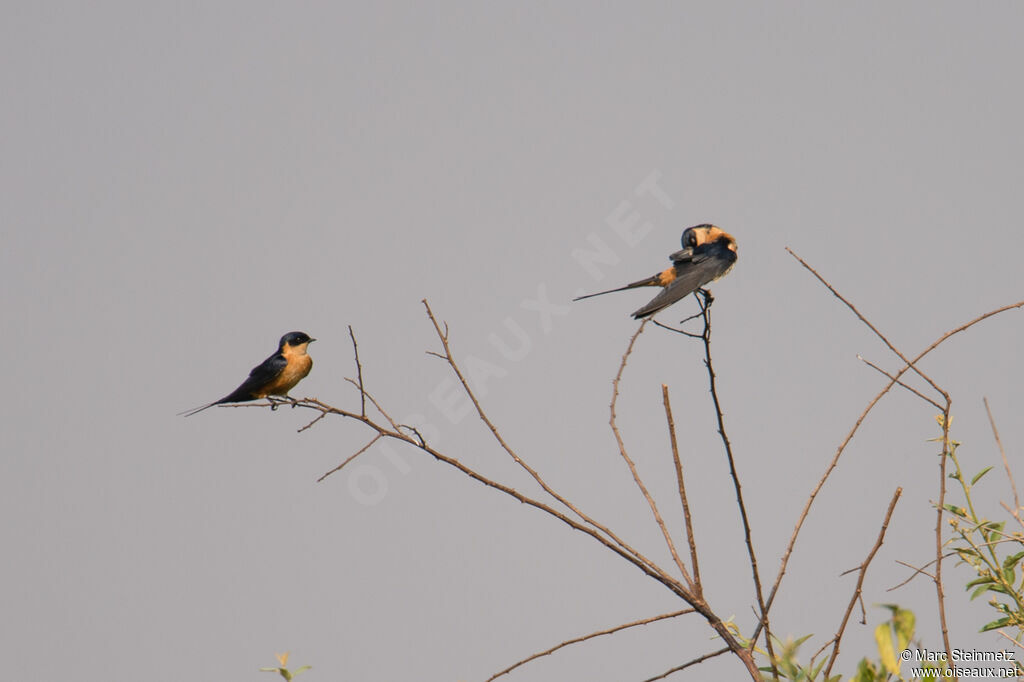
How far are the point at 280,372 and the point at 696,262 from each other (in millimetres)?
4219

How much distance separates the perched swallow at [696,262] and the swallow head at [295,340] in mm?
3647

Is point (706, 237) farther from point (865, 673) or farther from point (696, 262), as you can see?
point (865, 673)

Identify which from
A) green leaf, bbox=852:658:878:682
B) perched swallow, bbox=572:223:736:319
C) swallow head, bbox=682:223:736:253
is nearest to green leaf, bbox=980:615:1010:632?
green leaf, bbox=852:658:878:682

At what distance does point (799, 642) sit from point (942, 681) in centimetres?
31

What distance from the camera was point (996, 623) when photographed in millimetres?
2916

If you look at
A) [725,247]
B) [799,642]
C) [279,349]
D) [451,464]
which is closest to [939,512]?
[799,642]

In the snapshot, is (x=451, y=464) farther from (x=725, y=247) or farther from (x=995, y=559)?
(x=725, y=247)

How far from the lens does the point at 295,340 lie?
10.3m

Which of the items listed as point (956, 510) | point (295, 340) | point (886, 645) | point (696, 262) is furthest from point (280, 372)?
point (886, 645)

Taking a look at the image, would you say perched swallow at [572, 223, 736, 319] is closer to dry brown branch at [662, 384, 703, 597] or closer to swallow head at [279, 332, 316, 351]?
swallow head at [279, 332, 316, 351]

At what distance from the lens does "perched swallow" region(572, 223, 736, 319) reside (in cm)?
763

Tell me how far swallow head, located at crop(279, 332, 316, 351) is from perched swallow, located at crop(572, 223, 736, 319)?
365 cm

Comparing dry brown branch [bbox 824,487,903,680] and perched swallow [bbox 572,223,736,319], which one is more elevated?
perched swallow [bbox 572,223,736,319]

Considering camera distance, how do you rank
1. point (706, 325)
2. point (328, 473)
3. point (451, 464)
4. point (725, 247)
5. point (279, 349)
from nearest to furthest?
1. point (451, 464)
2. point (328, 473)
3. point (706, 325)
4. point (725, 247)
5. point (279, 349)
